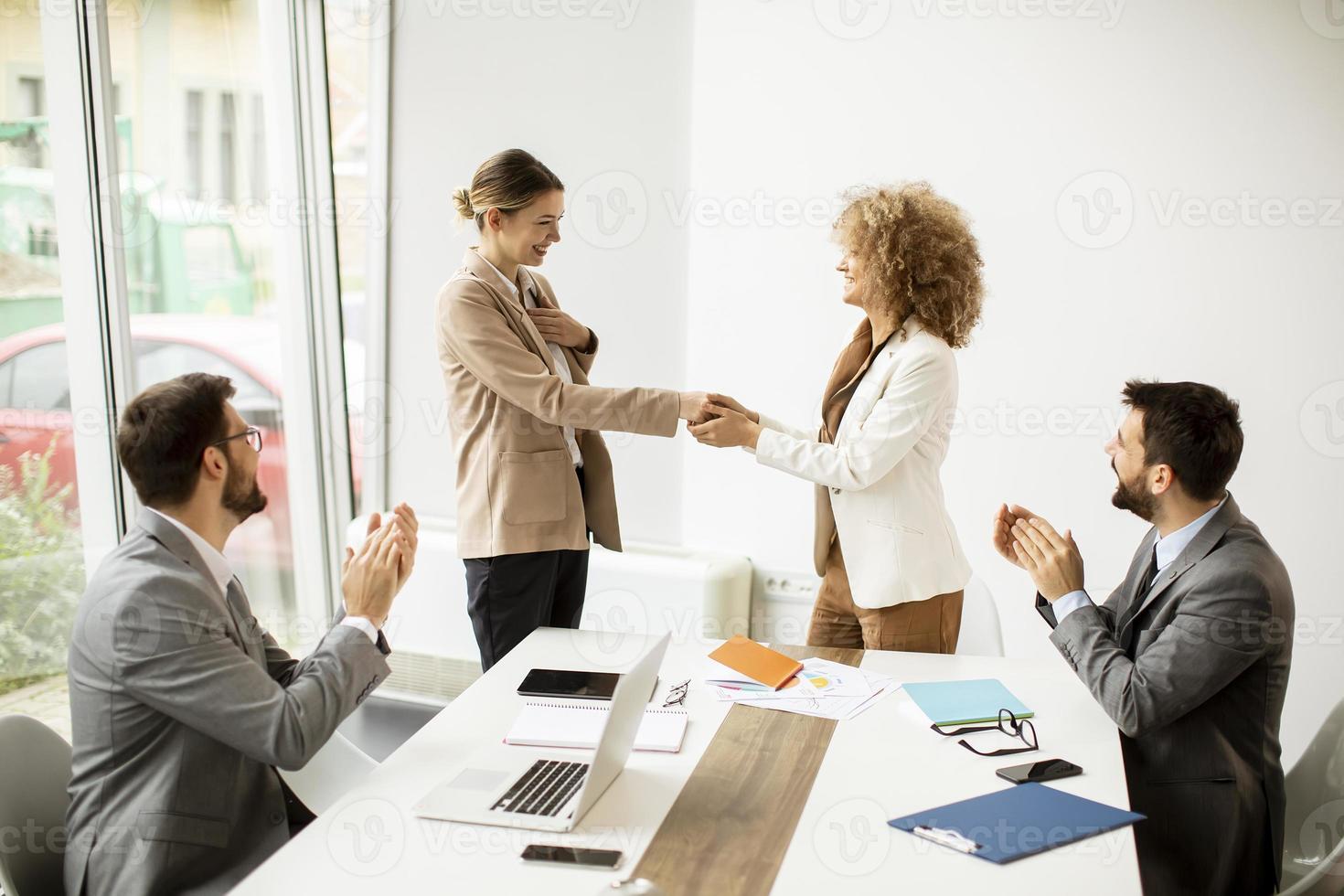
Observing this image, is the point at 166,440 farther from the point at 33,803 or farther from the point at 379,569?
the point at 33,803

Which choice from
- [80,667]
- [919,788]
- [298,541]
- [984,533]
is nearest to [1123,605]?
[919,788]

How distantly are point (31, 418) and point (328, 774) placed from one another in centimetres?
149

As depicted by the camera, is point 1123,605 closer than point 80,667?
No

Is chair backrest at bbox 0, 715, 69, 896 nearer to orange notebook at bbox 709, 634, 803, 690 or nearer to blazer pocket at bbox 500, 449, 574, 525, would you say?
blazer pocket at bbox 500, 449, 574, 525

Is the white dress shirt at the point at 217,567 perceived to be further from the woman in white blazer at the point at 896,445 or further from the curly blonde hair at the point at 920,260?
the curly blonde hair at the point at 920,260

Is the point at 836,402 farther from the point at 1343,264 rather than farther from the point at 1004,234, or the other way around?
the point at 1343,264

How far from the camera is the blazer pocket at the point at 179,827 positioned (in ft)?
5.08

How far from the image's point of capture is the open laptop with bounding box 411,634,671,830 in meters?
1.56

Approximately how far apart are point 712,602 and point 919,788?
1785 mm

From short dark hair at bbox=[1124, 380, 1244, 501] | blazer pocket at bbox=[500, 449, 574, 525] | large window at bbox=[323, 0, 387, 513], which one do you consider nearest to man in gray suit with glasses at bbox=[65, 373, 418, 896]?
blazer pocket at bbox=[500, 449, 574, 525]

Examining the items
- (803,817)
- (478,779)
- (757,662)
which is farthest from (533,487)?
(803,817)

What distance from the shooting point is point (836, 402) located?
8.45 ft

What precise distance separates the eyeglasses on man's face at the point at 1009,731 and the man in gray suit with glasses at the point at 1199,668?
14 cm

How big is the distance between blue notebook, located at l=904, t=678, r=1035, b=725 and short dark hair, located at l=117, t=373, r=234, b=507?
132cm
